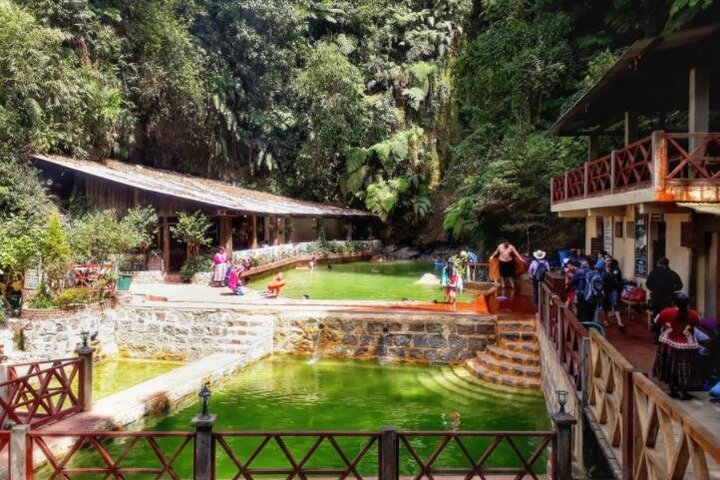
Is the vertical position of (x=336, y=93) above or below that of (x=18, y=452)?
above

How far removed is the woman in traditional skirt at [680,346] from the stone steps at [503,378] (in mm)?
5494

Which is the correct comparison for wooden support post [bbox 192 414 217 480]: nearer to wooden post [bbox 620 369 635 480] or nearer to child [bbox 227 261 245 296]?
wooden post [bbox 620 369 635 480]

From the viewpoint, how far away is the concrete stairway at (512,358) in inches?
519

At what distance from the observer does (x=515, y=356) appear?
45.9ft

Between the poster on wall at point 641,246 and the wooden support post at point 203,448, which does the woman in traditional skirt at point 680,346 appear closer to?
the wooden support post at point 203,448

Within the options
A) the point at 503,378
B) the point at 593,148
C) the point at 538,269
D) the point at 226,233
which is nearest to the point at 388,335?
the point at 503,378

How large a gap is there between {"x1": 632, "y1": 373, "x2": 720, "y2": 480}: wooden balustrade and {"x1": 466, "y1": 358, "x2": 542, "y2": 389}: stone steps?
259 inches

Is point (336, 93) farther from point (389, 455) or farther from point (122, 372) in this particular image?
point (389, 455)

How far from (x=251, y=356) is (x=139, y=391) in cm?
379

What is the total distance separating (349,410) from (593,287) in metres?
5.38

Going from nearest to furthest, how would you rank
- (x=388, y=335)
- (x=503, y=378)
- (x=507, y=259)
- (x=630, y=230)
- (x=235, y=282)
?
(x=503, y=378) → (x=630, y=230) → (x=388, y=335) → (x=507, y=259) → (x=235, y=282)

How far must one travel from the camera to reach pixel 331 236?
44.5 metres

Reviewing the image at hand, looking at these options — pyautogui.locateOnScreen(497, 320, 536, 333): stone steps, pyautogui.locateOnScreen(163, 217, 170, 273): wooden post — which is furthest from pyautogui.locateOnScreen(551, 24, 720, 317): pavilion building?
pyautogui.locateOnScreen(163, 217, 170, 273): wooden post

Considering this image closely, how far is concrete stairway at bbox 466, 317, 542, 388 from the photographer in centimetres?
1319
